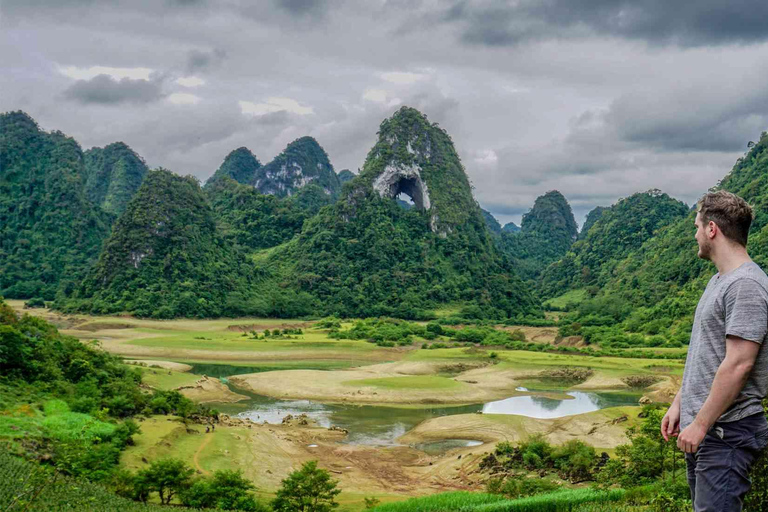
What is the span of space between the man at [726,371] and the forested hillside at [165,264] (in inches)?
2828

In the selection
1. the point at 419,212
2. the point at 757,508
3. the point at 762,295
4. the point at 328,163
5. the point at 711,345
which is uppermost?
the point at 328,163

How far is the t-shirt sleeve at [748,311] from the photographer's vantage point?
3.14 meters

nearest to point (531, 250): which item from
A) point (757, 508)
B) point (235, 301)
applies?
point (235, 301)

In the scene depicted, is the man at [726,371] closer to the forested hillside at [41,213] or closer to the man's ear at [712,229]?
the man's ear at [712,229]

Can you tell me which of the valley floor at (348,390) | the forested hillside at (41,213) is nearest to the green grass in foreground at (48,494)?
the valley floor at (348,390)

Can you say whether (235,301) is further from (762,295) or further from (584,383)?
(762,295)

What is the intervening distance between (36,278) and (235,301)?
3569 cm

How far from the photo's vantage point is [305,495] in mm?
13977

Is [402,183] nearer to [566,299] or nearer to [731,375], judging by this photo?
[566,299]

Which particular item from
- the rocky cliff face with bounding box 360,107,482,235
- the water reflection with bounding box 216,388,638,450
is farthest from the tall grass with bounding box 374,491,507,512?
the rocky cliff face with bounding box 360,107,482,235

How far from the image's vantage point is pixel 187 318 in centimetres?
7188

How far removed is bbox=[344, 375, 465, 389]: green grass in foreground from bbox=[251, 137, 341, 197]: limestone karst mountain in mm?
116847

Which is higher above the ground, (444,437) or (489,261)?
(489,261)

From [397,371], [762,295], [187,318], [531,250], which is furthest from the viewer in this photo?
[531,250]
